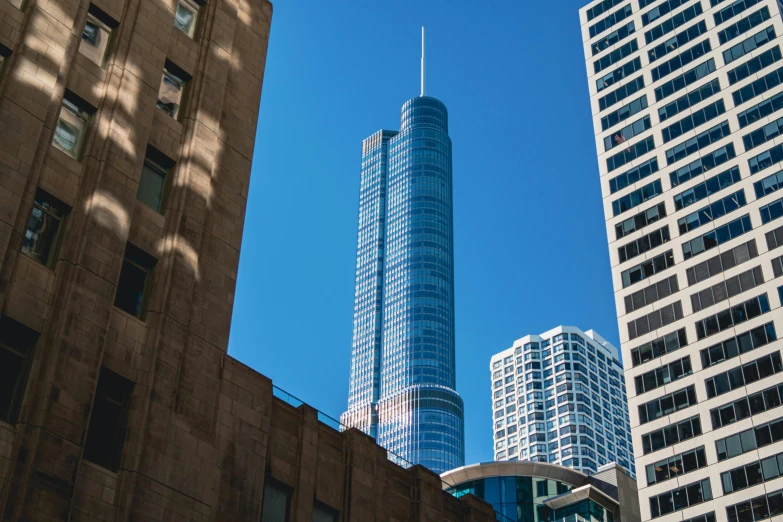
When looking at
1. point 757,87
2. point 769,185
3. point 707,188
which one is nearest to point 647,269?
point 707,188

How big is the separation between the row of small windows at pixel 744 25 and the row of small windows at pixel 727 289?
29291 mm

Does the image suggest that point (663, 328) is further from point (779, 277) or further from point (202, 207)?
point (202, 207)

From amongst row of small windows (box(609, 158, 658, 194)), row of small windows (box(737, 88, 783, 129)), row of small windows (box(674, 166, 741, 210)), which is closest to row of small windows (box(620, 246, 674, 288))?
row of small windows (box(674, 166, 741, 210))

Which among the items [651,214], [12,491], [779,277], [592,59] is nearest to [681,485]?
[779,277]

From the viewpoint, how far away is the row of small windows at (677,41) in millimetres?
116000

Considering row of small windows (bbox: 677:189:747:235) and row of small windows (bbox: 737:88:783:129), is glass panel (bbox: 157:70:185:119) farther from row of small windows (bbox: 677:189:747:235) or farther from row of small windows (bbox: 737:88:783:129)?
row of small windows (bbox: 737:88:783:129)

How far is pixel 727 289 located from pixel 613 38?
132 feet

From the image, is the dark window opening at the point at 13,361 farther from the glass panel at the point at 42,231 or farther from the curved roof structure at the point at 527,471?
the curved roof structure at the point at 527,471

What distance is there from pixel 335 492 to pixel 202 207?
1034 centimetres

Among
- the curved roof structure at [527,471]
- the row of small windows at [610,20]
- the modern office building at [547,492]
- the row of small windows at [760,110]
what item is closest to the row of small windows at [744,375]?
the modern office building at [547,492]

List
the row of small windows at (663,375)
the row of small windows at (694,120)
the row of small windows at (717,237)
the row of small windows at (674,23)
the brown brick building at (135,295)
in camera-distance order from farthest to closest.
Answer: the row of small windows at (674,23) → the row of small windows at (694,120) → the row of small windows at (717,237) → the row of small windows at (663,375) → the brown brick building at (135,295)

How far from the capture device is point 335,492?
34.3 m

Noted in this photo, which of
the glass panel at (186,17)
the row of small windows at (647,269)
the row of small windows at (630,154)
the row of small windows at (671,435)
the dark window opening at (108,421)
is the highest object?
the row of small windows at (630,154)

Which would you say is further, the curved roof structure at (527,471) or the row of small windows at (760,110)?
the row of small windows at (760,110)
